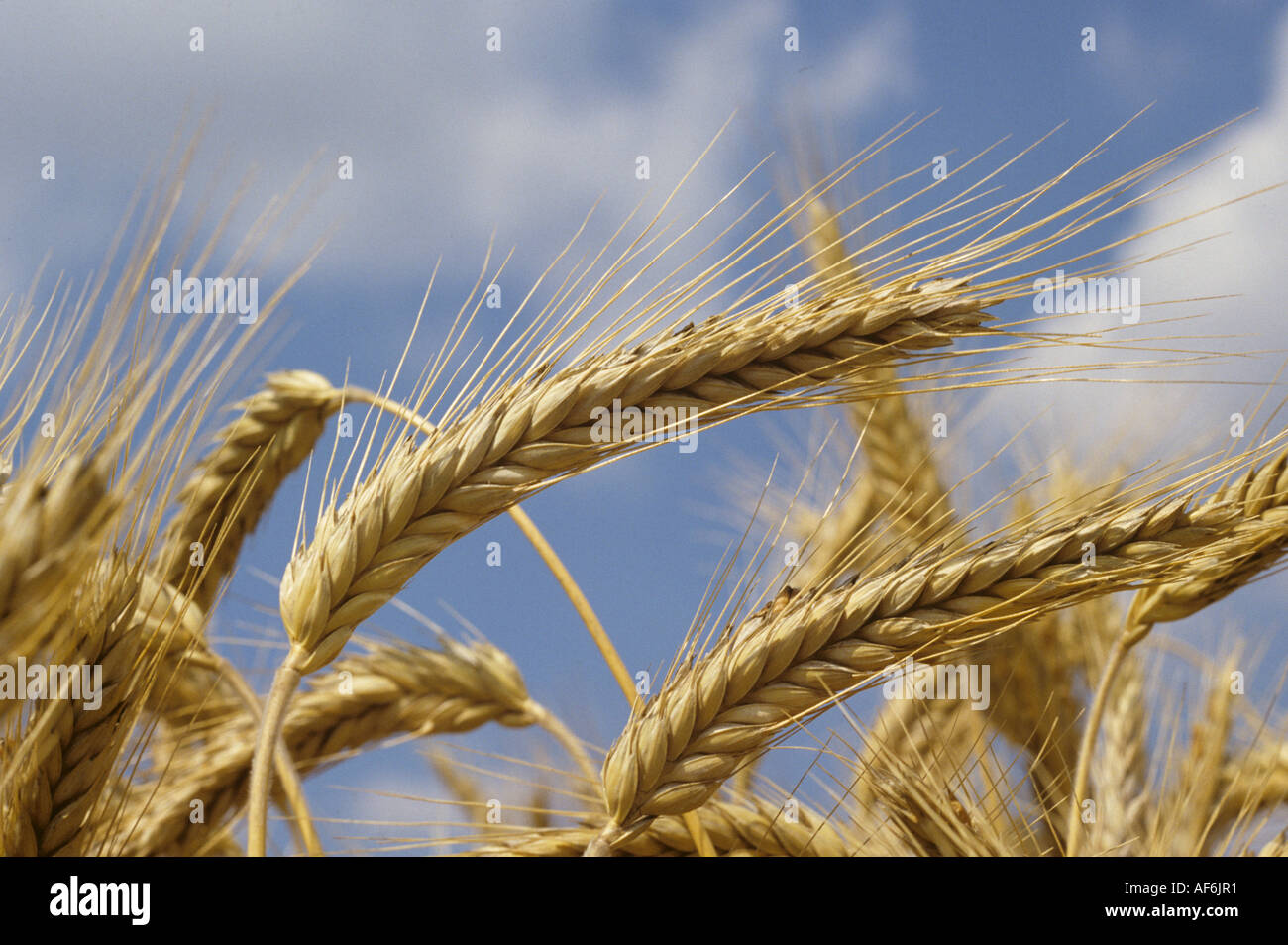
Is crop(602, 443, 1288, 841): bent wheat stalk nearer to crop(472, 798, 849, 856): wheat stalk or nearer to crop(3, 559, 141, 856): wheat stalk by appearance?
crop(472, 798, 849, 856): wheat stalk

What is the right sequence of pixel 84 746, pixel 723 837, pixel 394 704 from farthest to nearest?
pixel 394 704 < pixel 723 837 < pixel 84 746

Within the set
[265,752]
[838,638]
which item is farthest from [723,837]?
[265,752]

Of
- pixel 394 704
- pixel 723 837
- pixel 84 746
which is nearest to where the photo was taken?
pixel 84 746

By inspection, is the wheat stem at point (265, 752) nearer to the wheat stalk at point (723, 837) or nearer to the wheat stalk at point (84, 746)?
the wheat stalk at point (84, 746)

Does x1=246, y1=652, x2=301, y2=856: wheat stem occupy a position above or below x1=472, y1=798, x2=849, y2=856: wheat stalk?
above

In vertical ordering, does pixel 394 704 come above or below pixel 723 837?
above

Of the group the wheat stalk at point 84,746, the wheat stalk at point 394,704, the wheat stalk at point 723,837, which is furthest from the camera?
the wheat stalk at point 394,704

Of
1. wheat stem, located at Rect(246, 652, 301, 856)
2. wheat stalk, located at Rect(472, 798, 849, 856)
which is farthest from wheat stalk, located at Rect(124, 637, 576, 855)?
wheat stem, located at Rect(246, 652, 301, 856)

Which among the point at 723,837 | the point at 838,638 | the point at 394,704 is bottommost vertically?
the point at 723,837

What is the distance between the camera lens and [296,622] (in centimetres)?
106

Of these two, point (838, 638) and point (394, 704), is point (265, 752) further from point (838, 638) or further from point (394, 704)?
point (394, 704)

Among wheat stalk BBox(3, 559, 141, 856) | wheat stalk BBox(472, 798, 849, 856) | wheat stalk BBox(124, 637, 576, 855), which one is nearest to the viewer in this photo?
wheat stalk BBox(3, 559, 141, 856)

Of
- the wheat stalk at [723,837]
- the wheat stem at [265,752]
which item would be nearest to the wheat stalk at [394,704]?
the wheat stalk at [723,837]
